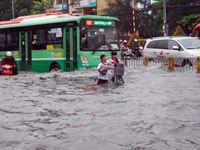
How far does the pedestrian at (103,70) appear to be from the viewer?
56.7 feet

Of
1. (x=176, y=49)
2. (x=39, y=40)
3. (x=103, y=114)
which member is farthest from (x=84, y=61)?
(x=103, y=114)

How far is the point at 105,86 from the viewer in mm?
17656

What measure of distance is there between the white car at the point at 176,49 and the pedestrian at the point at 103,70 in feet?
19.3

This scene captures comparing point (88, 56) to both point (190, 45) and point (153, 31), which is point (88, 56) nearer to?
point (190, 45)

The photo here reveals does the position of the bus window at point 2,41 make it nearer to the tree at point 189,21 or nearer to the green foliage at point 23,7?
the tree at point 189,21

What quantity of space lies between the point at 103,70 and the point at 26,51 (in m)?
9.66

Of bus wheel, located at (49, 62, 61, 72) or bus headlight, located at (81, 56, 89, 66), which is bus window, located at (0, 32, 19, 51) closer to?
bus wheel, located at (49, 62, 61, 72)

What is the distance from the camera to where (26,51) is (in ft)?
86.2

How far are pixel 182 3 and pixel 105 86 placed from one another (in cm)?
3135

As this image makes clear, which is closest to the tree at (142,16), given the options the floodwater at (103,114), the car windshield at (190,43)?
the car windshield at (190,43)

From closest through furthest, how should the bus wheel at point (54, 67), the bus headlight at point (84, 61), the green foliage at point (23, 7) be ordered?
the bus headlight at point (84, 61) < the bus wheel at point (54, 67) < the green foliage at point (23, 7)

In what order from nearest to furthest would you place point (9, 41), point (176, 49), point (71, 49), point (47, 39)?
point (71, 49)
point (176, 49)
point (47, 39)
point (9, 41)

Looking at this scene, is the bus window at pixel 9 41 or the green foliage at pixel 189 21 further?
the green foliage at pixel 189 21

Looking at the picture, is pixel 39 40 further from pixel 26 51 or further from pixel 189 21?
pixel 189 21
